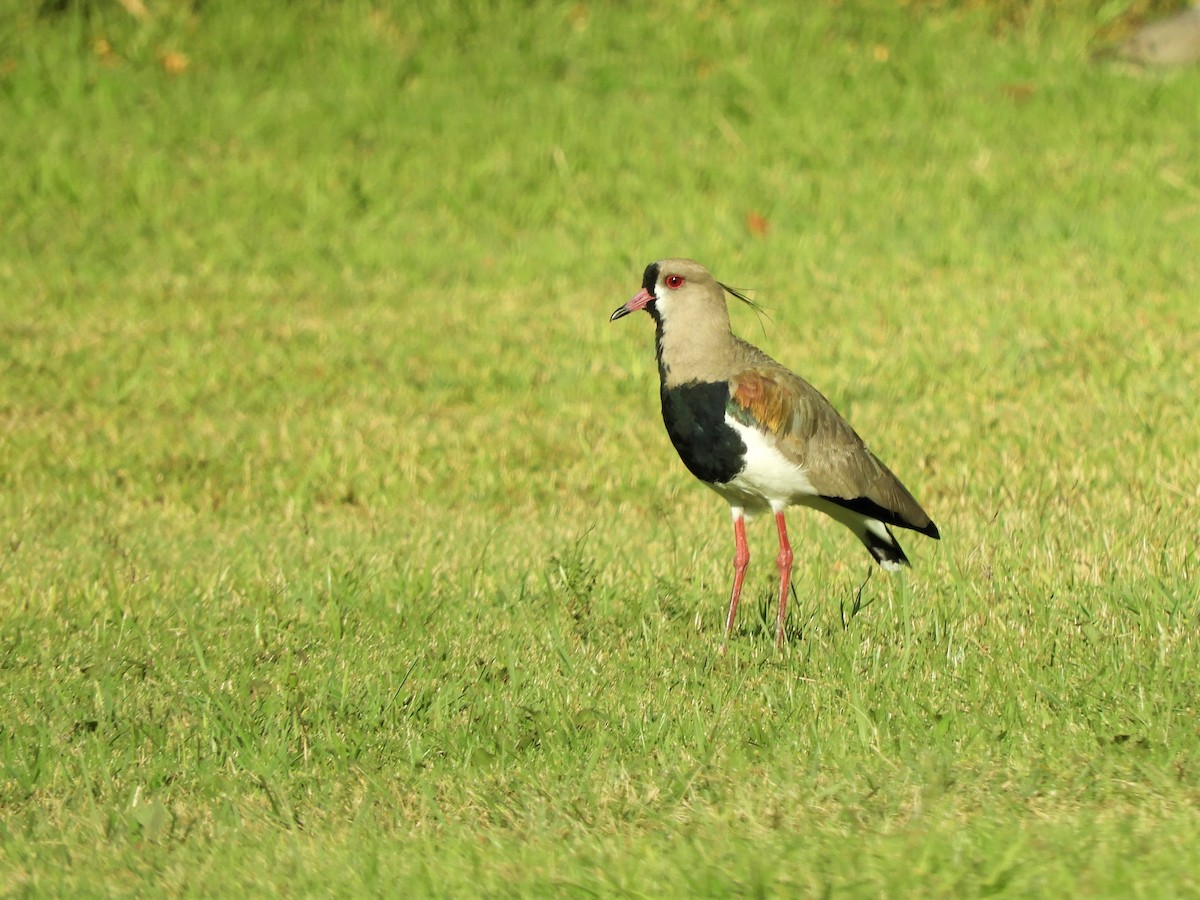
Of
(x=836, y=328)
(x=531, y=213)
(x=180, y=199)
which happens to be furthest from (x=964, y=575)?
(x=180, y=199)

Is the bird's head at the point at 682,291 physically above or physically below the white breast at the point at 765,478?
above

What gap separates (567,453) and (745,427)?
10.1 ft

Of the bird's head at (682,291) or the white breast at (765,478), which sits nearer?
the white breast at (765,478)

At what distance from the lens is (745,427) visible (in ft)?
18.9

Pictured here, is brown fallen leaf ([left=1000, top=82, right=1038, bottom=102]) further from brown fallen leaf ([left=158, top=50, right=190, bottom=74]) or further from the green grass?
brown fallen leaf ([left=158, top=50, right=190, bottom=74])

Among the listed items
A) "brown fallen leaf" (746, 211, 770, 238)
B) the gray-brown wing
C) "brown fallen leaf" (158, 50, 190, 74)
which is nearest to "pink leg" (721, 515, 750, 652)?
the gray-brown wing

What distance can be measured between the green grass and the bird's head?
114 centimetres

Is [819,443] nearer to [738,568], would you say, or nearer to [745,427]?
[745,427]

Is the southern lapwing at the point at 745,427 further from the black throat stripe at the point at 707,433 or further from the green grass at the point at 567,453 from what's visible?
the green grass at the point at 567,453

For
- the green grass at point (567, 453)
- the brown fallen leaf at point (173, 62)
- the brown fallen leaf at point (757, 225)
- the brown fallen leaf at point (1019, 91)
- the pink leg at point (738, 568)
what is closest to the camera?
the green grass at point (567, 453)

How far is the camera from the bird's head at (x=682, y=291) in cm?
602

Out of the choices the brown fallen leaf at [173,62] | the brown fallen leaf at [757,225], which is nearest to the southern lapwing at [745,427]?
the brown fallen leaf at [757,225]

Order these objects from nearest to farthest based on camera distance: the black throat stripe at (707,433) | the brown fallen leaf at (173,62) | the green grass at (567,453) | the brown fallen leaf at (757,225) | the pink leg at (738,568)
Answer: the green grass at (567,453), the black throat stripe at (707,433), the pink leg at (738,568), the brown fallen leaf at (757,225), the brown fallen leaf at (173,62)

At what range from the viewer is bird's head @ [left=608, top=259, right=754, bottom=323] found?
6.02 m
